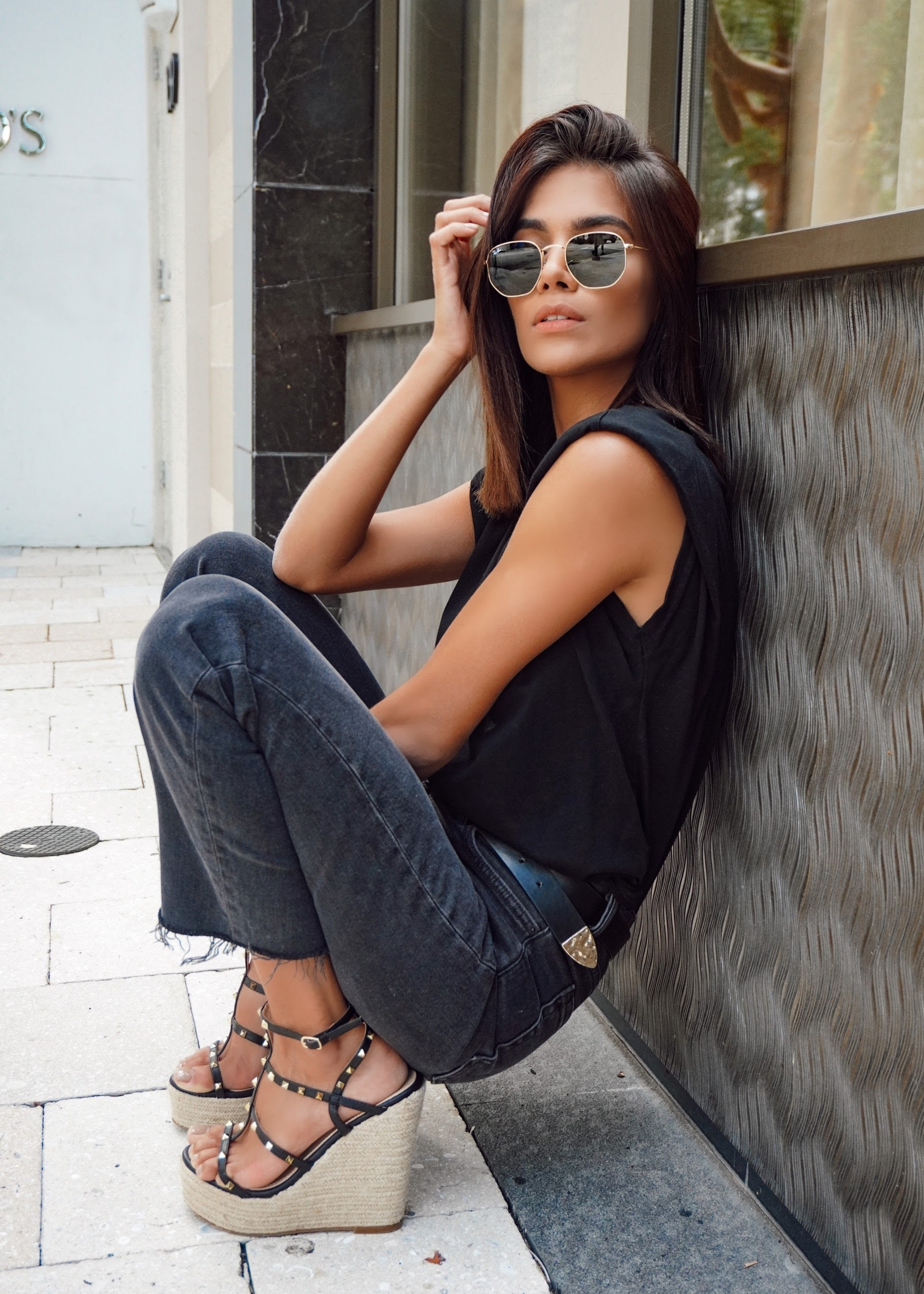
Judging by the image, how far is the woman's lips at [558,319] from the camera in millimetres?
1679

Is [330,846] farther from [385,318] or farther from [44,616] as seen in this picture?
[44,616]

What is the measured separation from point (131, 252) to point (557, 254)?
735 cm

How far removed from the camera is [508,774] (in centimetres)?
159

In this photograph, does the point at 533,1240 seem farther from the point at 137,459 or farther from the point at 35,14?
the point at 35,14

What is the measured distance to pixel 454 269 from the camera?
6.57 feet

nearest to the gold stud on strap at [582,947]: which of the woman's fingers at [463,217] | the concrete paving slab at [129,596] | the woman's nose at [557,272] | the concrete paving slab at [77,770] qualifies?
the woman's nose at [557,272]

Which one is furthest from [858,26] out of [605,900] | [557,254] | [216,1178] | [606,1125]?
[216,1178]

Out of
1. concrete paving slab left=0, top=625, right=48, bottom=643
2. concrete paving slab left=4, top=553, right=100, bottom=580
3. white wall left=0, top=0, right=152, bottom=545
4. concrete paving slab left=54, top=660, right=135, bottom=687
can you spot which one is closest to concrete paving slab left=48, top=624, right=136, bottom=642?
concrete paving slab left=0, top=625, right=48, bottom=643

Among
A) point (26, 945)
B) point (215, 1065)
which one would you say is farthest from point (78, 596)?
point (215, 1065)

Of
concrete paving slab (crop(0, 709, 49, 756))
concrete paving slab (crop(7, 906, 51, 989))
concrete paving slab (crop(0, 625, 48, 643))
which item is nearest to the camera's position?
concrete paving slab (crop(7, 906, 51, 989))

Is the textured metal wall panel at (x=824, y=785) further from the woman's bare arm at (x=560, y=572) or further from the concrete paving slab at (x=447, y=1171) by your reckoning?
the concrete paving slab at (x=447, y=1171)

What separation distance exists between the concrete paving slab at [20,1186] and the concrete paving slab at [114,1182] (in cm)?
1

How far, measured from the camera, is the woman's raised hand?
6.47 feet

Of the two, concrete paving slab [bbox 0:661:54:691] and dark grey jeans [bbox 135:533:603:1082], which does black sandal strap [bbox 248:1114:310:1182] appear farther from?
concrete paving slab [bbox 0:661:54:691]
